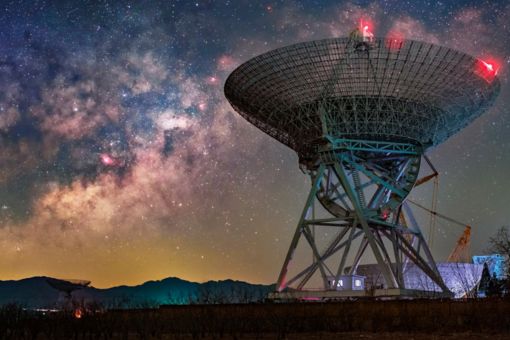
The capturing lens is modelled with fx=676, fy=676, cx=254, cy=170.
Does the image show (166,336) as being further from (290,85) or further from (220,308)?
(290,85)

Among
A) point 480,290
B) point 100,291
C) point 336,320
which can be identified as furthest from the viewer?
point 100,291

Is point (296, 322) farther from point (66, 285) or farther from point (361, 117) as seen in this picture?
point (66, 285)

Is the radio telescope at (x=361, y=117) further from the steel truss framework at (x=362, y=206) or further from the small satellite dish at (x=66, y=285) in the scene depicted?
the small satellite dish at (x=66, y=285)

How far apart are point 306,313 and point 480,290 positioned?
1522 inches

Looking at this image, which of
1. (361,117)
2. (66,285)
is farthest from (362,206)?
(66,285)

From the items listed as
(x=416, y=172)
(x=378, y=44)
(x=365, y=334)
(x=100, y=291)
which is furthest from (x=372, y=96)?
(x=100, y=291)

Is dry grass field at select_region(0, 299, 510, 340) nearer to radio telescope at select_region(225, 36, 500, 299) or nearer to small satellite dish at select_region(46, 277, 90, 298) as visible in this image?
radio telescope at select_region(225, 36, 500, 299)

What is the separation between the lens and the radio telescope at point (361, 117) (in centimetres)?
3838

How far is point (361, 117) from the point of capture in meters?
40.9

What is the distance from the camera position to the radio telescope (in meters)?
38.4

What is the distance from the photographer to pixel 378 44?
123 feet

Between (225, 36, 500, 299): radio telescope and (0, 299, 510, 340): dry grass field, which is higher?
(225, 36, 500, 299): radio telescope

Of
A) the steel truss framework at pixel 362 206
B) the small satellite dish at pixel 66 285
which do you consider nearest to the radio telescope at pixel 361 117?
the steel truss framework at pixel 362 206

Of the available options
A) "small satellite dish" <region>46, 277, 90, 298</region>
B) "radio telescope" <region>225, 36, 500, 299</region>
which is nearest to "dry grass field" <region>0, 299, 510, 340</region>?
"radio telescope" <region>225, 36, 500, 299</region>
